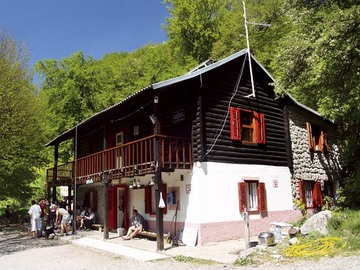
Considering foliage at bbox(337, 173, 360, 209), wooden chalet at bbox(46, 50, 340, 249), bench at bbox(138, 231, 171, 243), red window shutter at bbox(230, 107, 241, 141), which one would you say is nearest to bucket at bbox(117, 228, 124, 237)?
wooden chalet at bbox(46, 50, 340, 249)

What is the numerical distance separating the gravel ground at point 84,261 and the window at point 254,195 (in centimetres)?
471

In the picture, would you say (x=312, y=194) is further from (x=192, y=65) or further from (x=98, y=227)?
(x=192, y=65)

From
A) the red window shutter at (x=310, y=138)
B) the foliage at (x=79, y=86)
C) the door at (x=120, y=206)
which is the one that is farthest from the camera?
the foliage at (x=79, y=86)

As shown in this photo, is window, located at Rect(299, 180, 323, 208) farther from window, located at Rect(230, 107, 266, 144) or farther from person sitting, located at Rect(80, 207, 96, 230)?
person sitting, located at Rect(80, 207, 96, 230)

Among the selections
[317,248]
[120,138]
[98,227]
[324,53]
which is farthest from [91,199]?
[324,53]

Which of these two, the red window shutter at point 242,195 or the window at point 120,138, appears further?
the window at point 120,138

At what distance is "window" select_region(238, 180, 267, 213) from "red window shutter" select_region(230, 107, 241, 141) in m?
1.77

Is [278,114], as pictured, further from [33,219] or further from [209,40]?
[209,40]

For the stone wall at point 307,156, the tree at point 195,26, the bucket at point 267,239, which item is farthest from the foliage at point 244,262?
the tree at point 195,26

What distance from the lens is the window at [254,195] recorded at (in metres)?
13.8

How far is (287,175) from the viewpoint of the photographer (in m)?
16.0

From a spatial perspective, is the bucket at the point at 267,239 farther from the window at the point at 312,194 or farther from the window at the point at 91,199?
the window at the point at 91,199

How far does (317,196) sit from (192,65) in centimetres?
1781

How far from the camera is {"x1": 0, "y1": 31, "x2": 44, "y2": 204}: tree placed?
19.0 m
